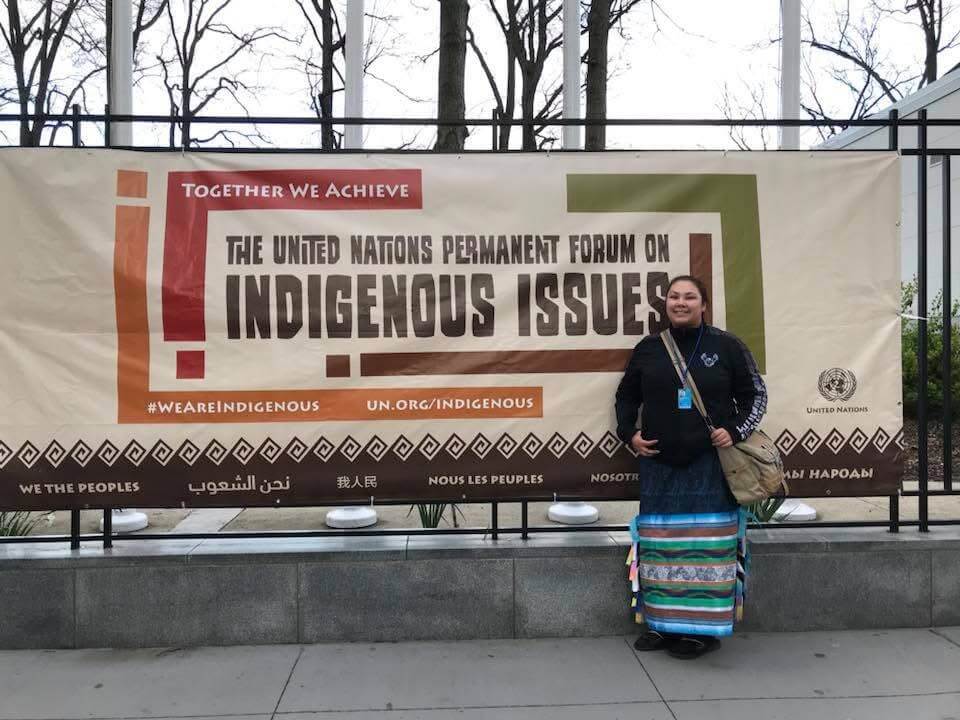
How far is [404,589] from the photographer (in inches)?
155

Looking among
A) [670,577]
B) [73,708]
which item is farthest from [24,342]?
[670,577]

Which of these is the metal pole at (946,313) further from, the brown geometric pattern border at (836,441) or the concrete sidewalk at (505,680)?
the concrete sidewalk at (505,680)

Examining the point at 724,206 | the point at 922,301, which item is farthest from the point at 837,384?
the point at 724,206

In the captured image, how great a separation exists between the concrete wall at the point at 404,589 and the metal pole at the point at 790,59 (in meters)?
3.51

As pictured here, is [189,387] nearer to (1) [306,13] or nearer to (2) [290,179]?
(2) [290,179]

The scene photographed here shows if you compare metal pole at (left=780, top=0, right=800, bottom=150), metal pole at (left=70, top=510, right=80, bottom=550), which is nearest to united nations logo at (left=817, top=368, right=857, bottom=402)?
metal pole at (left=780, top=0, right=800, bottom=150)

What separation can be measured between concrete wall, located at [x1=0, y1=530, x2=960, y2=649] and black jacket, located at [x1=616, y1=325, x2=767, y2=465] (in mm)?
761

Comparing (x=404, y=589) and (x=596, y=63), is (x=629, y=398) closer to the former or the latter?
(x=404, y=589)

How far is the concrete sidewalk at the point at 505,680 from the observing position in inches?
128

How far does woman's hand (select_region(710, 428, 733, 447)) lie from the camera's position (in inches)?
139

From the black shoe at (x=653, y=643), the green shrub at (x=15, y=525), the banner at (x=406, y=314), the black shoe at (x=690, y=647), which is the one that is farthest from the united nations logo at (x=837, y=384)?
the green shrub at (x=15, y=525)

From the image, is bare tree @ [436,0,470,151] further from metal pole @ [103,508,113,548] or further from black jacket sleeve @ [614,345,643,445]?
metal pole @ [103,508,113,548]

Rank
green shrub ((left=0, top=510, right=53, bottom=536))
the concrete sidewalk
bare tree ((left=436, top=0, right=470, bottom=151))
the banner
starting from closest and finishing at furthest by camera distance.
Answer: the concrete sidewalk, the banner, green shrub ((left=0, top=510, right=53, bottom=536)), bare tree ((left=436, top=0, right=470, bottom=151))

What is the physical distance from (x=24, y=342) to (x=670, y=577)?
3528mm
